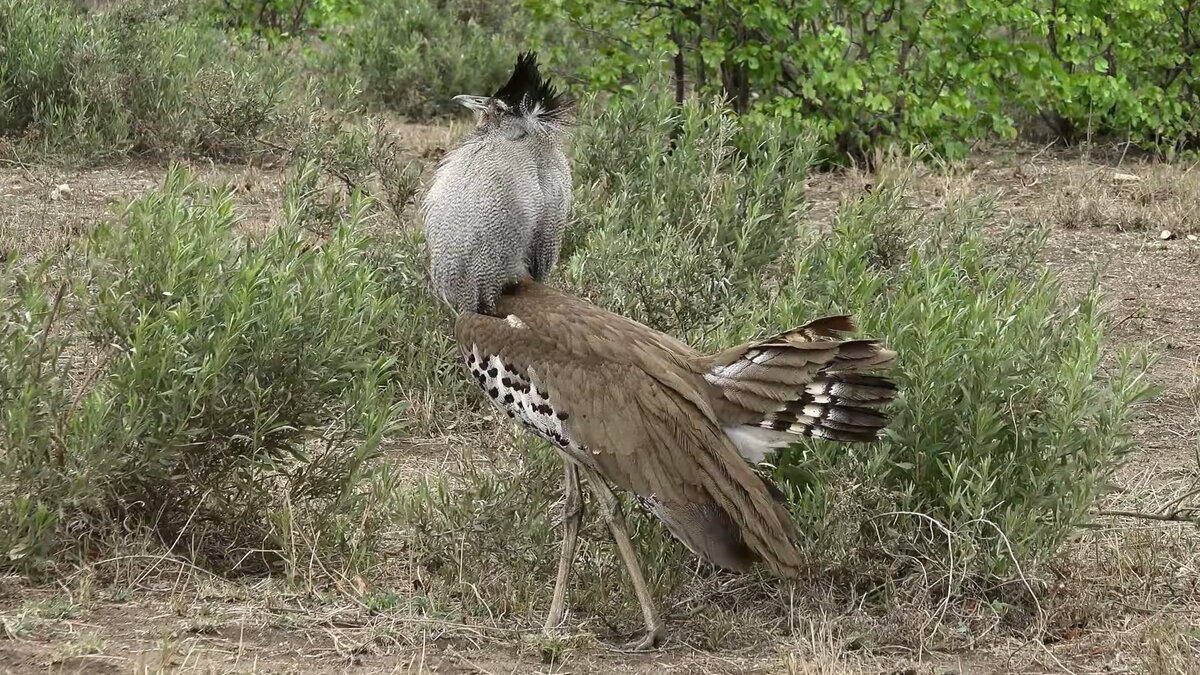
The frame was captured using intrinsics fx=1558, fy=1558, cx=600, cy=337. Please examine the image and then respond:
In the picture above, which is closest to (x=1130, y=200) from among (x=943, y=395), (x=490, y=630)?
(x=943, y=395)

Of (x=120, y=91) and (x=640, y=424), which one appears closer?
(x=640, y=424)

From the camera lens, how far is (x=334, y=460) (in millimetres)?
4477

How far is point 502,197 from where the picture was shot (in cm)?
431

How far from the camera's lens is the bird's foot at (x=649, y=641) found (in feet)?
13.2

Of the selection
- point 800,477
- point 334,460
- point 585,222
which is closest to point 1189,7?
point 585,222

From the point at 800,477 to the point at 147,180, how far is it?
4.73 meters

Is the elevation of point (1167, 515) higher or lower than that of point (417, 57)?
higher

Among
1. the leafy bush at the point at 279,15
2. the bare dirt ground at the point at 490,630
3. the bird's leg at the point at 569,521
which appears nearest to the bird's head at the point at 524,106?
the bird's leg at the point at 569,521

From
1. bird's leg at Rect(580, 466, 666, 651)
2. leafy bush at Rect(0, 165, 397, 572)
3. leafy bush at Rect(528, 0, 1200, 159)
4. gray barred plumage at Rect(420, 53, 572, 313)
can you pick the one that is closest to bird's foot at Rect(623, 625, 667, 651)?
bird's leg at Rect(580, 466, 666, 651)

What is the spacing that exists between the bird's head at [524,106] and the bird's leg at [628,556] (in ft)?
3.38

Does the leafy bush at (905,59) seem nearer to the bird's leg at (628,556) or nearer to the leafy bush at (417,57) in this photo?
the leafy bush at (417,57)

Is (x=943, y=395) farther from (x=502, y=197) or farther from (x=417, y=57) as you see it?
(x=417, y=57)

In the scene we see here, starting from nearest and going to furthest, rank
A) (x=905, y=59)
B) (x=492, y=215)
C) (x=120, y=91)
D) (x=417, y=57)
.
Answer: (x=492, y=215)
(x=120, y=91)
(x=905, y=59)
(x=417, y=57)

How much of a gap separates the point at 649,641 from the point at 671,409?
615 millimetres
